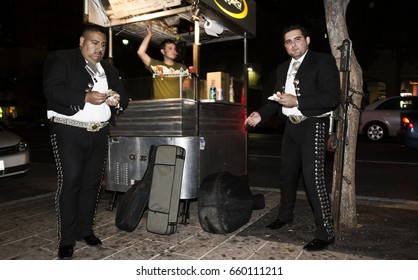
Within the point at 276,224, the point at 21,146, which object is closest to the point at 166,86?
the point at 276,224

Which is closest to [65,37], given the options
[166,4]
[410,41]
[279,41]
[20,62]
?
[20,62]

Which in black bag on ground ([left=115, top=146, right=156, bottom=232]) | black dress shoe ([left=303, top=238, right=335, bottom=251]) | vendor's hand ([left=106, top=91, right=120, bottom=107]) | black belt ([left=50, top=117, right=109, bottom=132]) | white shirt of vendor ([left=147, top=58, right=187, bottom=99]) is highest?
white shirt of vendor ([left=147, top=58, right=187, bottom=99])

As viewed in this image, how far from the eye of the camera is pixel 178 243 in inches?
146

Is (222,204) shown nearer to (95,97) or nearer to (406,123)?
(95,97)

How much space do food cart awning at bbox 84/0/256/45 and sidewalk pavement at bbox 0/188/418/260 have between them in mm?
2589

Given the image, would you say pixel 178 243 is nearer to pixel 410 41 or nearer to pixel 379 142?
pixel 379 142

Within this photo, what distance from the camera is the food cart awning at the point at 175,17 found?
15.1 ft

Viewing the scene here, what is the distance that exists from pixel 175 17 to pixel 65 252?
361cm

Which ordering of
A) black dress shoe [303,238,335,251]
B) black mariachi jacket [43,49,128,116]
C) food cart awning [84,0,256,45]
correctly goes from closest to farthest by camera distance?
1. black mariachi jacket [43,49,128,116]
2. black dress shoe [303,238,335,251]
3. food cart awning [84,0,256,45]

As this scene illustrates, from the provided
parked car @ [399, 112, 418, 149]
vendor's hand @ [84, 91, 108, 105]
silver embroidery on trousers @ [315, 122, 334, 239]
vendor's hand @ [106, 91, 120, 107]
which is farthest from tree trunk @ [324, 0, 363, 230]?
parked car @ [399, 112, 418, 149]

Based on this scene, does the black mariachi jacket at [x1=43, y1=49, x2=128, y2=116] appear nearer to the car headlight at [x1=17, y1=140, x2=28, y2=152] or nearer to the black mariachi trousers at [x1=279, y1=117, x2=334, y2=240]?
the black mariachi trousers at [x1=279, y1=117, x2=334, y2=240]

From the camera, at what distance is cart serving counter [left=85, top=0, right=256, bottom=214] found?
14.6ft

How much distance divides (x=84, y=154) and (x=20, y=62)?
46661 mm

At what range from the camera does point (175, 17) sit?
5332 millimetres
